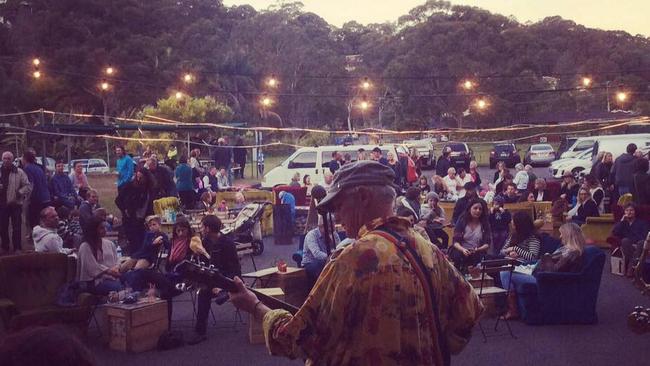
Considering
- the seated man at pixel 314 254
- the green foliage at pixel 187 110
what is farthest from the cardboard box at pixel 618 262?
the green foliage at pixel 187 110

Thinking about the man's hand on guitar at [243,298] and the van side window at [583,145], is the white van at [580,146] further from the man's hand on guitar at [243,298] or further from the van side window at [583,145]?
the man's hand on guitar at [243,298]

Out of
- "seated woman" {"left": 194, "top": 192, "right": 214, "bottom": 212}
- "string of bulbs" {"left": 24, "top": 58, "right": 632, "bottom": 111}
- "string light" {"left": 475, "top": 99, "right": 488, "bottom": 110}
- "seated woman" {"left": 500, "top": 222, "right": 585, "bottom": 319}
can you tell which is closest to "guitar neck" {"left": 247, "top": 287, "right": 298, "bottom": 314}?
"seated woman" {"left": 500, "top": 222, "right": 585, "bottom": 319}

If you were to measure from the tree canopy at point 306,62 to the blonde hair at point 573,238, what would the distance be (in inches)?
1224

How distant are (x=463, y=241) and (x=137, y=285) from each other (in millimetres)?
4504

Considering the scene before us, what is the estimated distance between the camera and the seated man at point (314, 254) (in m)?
8.73

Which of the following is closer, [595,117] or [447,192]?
[447,192]

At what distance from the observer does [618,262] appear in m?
11.3

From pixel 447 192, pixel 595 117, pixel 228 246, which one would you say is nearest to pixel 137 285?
pixel 228 246

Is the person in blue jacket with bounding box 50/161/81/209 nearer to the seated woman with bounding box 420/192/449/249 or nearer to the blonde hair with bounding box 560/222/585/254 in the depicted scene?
the seated woman with bounding box 420/192/449/249

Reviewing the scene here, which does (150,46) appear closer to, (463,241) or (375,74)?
(375,74)

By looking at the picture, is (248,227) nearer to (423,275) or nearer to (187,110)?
(423,275)

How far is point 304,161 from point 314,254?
15.2 meters

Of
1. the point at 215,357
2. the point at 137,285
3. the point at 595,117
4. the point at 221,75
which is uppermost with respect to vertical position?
the point at 221,75

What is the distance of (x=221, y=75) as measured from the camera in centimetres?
5141
